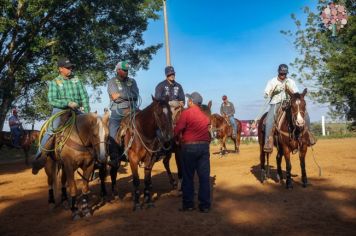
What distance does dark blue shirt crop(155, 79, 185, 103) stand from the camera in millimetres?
10000

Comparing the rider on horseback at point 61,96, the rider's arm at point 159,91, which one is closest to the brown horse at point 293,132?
the rider's arm at point 159,91

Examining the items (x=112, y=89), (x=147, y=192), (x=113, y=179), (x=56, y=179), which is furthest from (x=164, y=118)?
(x=56, y=179)

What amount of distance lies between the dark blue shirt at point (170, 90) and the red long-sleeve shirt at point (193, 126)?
1933 millimetres

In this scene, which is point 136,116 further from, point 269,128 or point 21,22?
point 21,22

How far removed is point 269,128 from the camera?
1083 cm

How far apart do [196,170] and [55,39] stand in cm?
1633

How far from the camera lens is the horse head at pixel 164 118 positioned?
8336 mm

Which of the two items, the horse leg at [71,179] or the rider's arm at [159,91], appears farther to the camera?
the rider's arm at [159,91]

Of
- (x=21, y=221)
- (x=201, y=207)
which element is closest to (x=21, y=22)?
(x=21, y=221)

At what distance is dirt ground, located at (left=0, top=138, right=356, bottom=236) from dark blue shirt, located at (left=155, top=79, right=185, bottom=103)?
253 cm

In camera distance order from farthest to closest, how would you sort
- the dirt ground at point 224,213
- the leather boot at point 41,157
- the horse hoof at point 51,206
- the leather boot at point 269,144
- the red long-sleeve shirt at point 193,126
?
1. the leather boot at point 269,144
2. the horse hoof at point 51,206
3. the leather boot at point 41,157
4. the red long-sleeve shirt at point 193,126
5. the dirt ground at point 224,213

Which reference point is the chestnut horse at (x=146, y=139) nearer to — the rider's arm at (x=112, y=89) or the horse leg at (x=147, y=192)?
the horse leg at (x=147, y=192)

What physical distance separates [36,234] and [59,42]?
54.7 ft

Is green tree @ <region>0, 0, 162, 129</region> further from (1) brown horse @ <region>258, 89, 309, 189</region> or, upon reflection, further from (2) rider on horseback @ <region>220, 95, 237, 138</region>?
(1) brown horse @ <region>258, 89, 309, 189</region>
